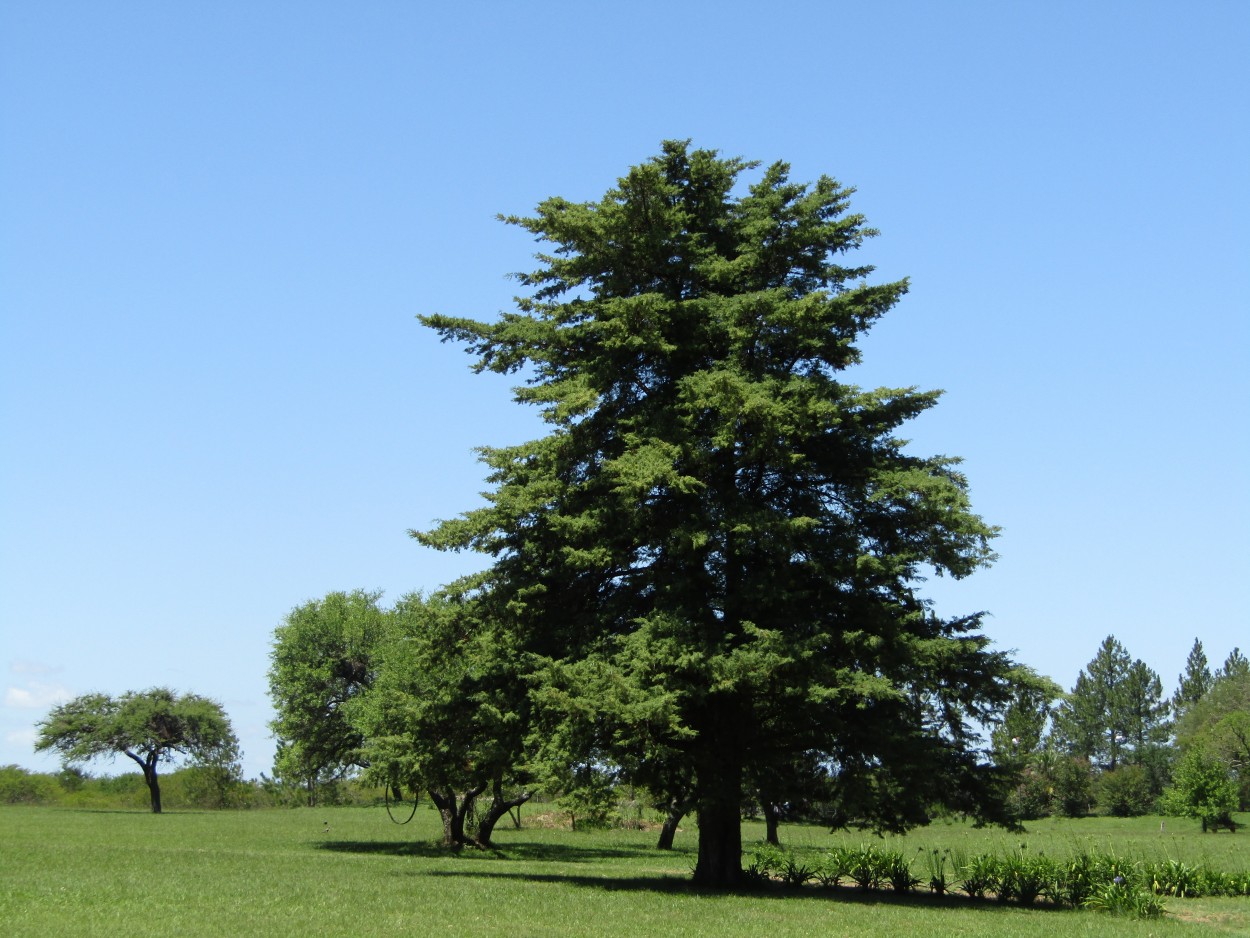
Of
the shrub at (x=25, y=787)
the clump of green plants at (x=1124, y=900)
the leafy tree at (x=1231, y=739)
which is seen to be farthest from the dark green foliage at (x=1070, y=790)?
the shrub at (x=25, y=787)

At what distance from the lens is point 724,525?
22781 millimetres

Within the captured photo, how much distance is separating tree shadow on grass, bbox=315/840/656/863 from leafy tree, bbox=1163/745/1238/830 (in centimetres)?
4346

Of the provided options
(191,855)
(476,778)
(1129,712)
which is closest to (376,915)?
(476,778)

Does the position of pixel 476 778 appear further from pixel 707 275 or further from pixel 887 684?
pixel 707 275

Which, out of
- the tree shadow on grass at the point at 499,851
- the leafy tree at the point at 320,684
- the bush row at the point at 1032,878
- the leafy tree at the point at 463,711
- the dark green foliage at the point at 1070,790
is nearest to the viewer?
the bush row at the point at 1032,878

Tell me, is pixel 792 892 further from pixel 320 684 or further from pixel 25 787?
pixel 25 787

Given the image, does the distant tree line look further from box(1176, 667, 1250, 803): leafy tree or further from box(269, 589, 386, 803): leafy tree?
box(269, 589, 386, 803): leafy tree

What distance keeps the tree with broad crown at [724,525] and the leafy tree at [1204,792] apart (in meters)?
54.4

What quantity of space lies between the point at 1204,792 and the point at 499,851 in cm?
5124

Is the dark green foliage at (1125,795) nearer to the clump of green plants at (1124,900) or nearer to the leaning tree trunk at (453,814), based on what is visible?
the leaning tree trunk at (453,814)

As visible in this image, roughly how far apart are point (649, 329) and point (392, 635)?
23.4 meters

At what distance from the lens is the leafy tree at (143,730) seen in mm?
72688

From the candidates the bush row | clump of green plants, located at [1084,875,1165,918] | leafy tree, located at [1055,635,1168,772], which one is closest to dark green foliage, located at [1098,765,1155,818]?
leafy tree, located at [1055,635,1168,772]

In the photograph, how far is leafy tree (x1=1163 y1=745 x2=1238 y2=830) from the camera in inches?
2665
